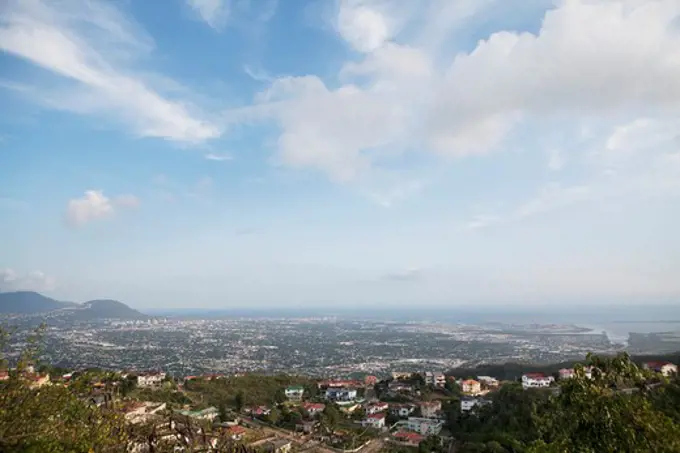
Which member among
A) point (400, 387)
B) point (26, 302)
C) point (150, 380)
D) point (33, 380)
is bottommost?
point (400, 387)

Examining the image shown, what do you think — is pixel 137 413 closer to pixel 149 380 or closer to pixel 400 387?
pixel 149 380

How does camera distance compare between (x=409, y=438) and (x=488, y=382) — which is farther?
(x=488, y=382)

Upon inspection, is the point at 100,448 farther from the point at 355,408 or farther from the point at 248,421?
the point at 355,408

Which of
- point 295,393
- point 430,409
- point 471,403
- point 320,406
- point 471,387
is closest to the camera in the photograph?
point 471,403

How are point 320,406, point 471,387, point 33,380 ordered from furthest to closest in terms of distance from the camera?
point 471,387
point 320,406
point 33,380

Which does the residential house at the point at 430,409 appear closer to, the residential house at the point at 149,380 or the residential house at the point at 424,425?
the residential house at the point at 424,425

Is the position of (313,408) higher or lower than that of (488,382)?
higher

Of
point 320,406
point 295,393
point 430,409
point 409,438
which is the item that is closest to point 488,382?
point 430,409
